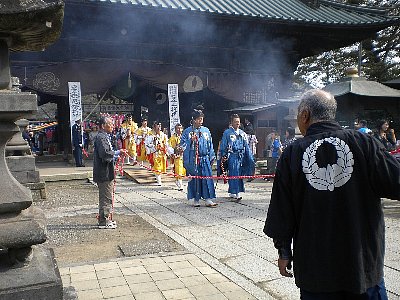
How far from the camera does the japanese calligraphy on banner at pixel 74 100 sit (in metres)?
11.6

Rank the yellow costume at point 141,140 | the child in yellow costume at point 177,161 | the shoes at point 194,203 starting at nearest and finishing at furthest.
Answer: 1. the shoes at point 194,203
2. the child in yellow costume at point 177,161
3. the yellow costume at point 141,140

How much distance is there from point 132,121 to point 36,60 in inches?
149

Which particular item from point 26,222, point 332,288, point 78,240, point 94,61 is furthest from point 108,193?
point 94,61

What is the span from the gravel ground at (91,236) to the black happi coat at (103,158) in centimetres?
85

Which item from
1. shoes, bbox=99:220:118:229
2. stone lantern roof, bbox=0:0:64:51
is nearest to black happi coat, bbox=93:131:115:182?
shoes, bbox=99:220:118:229

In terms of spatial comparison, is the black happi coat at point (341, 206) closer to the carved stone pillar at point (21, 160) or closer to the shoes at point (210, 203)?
the shoes at point (210, 203)

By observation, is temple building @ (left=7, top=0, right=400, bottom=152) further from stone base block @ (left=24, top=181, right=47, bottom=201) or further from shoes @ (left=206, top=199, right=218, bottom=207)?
shoes @ (left=206, top=199, right=218, bottom=207)

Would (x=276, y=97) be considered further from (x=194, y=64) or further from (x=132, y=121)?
(x=132, y=121)

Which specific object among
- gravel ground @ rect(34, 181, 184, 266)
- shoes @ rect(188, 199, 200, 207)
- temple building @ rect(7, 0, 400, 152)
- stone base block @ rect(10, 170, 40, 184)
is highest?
temple building @ rect(7, 0, 400, 152)

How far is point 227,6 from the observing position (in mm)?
12664

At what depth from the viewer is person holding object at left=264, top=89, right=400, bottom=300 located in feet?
6.97

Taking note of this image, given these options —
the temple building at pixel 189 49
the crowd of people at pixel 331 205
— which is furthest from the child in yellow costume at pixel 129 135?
the crowd of people at pixel 331 205

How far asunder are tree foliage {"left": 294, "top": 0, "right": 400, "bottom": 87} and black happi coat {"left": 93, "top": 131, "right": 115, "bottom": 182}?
59.6ft

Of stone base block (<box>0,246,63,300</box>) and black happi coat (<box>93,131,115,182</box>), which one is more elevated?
black happi coat (<box>93,131,115,182</box>)
